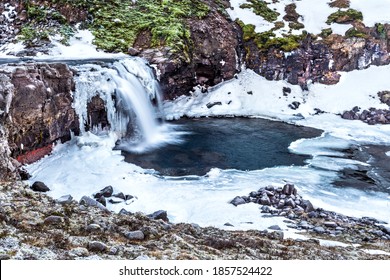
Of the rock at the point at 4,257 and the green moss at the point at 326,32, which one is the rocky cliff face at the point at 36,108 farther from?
the green moss at the point at 326,32

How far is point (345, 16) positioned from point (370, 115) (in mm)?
8314

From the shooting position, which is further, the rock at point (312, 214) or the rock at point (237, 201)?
the rock at point (237, 201)

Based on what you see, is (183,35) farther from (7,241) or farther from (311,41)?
(7,241)

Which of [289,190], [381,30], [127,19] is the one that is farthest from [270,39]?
[289,190]

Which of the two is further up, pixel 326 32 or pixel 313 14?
pixel 313 14

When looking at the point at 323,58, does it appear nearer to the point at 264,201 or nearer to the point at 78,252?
the point at 264,201

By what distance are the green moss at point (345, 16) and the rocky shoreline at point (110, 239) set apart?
70.8 ft

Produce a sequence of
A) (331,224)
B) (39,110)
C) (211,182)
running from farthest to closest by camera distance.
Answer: (39,110)
(211,182)
(331,224)

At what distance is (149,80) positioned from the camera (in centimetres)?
1983

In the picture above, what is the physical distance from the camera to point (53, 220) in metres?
6.16

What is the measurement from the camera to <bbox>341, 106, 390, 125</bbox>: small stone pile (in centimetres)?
2087

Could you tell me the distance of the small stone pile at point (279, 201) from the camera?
10.2 metres

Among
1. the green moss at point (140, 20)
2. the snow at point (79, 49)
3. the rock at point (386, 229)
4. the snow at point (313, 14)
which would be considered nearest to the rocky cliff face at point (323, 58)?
the snow at point (313, 14)

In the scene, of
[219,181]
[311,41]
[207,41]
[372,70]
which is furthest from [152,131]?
[372,70]
